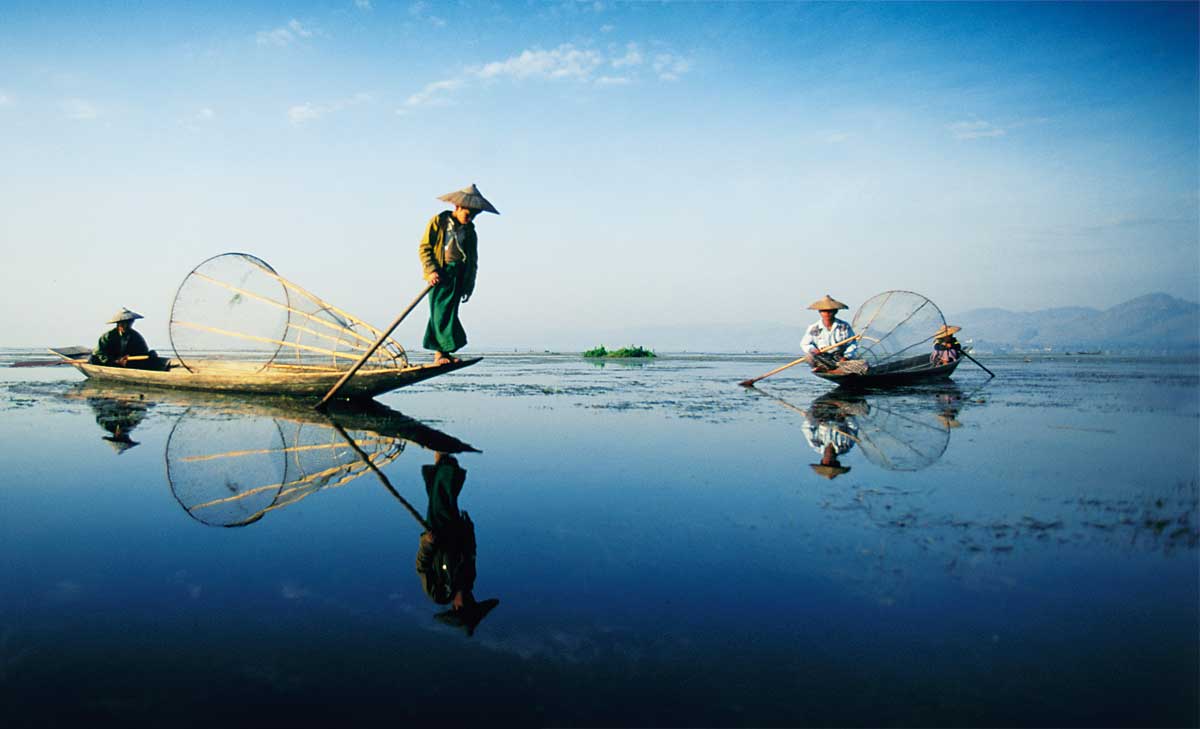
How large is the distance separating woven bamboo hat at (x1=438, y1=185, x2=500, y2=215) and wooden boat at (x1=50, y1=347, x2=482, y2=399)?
6.44ft

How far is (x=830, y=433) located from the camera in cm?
669

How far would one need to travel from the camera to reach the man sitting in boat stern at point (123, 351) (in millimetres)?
12469

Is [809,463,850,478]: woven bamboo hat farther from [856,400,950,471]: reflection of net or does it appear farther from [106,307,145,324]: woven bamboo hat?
[106,307,145,324]: woven bamboo hat

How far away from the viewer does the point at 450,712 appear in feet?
5.34

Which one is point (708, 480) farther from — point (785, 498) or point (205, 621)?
point (205, 621)

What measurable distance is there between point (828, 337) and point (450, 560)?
461 inches

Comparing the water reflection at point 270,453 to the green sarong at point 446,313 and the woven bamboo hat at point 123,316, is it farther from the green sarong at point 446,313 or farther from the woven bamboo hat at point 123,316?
the woven bamboo hat at point 123,316

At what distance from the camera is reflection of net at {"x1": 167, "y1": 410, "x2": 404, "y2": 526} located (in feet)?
12.4

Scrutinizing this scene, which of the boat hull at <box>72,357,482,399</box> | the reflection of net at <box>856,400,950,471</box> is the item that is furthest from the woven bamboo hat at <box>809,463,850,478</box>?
the boat hull at <box>72,357,482,399</box>

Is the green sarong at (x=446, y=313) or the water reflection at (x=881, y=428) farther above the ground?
the green sarong at (x=446, y=313)

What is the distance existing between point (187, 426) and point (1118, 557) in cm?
853

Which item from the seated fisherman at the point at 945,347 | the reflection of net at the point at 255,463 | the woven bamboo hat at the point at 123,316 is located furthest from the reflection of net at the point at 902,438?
the woven bamboo hat at the point at 123,316

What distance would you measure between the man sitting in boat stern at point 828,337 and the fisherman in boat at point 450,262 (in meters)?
7.99

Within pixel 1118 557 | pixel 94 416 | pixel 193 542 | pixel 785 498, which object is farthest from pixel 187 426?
pixel 1118 557
